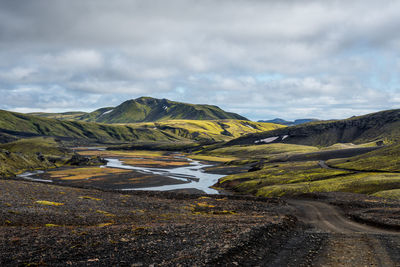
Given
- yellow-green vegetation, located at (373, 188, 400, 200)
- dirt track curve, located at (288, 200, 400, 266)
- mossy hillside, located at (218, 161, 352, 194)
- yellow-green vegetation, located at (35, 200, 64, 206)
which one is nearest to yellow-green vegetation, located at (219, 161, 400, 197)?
mossy hillside, located at (218, 161, 352, 194)

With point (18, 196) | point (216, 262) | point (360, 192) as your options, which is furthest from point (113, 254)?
point (360, 192)

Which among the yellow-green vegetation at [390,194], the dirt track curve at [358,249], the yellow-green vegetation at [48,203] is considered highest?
the dirt track curve at [358,249]

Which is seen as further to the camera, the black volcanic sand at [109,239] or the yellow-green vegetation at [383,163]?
the yellow-green vegetation at [383,163]

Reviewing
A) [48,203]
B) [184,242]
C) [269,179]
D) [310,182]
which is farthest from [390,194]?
[48,203]

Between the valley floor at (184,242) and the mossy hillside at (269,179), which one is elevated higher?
the valley floor at (184,242)

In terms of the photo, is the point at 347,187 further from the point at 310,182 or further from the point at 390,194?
the point at 390,194

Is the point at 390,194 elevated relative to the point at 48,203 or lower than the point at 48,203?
lower

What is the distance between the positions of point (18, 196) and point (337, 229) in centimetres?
5189

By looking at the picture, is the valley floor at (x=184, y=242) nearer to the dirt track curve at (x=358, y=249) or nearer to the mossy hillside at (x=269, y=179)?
the dirt track curve at (x=358, y=249)

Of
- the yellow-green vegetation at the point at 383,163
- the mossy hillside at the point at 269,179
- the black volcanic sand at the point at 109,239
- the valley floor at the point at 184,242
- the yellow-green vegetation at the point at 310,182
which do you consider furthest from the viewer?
the yellow-green vegetation at the point at 383,163

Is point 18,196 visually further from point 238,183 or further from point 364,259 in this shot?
point 238,183

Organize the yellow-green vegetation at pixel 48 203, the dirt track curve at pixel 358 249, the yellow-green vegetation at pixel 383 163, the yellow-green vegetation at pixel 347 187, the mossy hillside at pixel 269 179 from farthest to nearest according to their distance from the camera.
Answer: the yellow-green vegetation at pixel 383 163 → the mossy hillside at pixel 269 179 → the yellow-green vegetation at pixel 347 187 → the yellow-green vegetation at pixel 48 203 → the dirt track curve at pixel 358 249

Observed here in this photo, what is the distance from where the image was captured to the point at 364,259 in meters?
20.3

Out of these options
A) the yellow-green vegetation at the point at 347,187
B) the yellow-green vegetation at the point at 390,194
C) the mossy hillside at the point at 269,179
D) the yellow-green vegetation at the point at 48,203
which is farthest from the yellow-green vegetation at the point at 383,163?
the yellow-green vegetation at the point at 48,203
